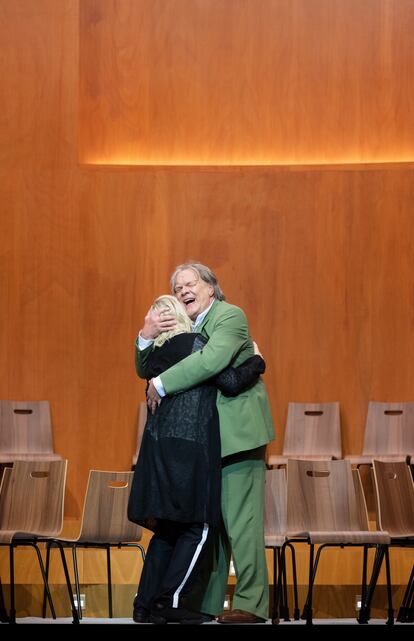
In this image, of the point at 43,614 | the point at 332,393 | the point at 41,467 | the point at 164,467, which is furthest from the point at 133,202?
the point at 164,467

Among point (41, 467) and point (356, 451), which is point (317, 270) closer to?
point (356, 451)

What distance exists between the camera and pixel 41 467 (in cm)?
492

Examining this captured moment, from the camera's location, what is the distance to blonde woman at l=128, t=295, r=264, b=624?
342cm

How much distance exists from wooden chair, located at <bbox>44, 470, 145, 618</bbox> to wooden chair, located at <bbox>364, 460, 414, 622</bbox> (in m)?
1.13

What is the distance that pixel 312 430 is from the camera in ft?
21.5

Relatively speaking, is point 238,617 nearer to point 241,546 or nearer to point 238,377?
point 241,546

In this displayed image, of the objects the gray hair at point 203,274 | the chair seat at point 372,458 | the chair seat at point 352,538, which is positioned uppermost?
the gray hair at point 203,274

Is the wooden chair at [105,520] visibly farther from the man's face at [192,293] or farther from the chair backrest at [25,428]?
the chair backrest at [25,428]

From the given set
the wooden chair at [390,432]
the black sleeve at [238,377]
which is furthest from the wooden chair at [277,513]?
the wooden chair at [390,432]

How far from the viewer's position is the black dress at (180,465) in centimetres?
346

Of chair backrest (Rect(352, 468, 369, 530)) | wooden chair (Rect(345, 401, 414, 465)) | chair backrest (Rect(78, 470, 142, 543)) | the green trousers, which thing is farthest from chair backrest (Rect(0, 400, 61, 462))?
the green trousers

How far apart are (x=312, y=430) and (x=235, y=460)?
9.69 ft

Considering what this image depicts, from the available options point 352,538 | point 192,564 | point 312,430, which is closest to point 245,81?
point 312,430

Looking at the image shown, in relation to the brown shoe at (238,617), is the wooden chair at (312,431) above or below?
above
